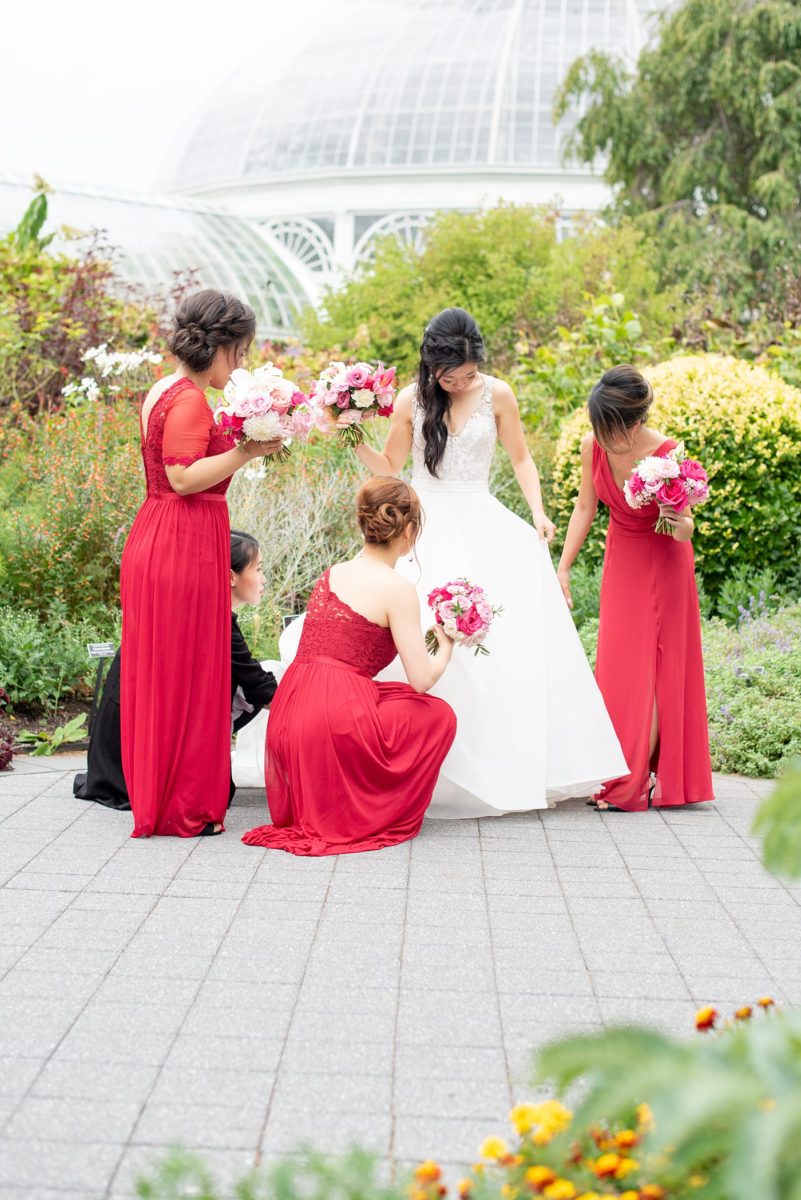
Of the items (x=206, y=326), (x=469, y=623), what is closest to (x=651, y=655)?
(x=469, y=623)

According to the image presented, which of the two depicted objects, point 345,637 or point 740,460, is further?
point 740,460

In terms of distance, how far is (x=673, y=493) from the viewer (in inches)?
215

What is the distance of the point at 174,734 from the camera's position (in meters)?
5.21

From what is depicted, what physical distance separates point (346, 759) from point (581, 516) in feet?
6.12

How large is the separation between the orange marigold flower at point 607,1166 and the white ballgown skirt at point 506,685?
345cm

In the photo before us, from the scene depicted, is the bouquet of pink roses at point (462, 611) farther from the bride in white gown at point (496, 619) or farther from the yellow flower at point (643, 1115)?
the yellow flower at point (643, 1115)

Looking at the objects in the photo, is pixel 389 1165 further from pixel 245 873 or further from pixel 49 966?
pixel 245 873

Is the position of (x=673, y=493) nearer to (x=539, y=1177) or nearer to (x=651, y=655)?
(x=651, y=655)

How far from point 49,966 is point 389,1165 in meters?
1.52

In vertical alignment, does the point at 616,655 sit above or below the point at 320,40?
below

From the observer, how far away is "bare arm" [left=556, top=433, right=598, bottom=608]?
5.99 metres

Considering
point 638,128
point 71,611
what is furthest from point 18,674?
point 638,128

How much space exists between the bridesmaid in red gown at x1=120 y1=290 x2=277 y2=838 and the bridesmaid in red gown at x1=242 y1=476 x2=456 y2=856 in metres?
0.31

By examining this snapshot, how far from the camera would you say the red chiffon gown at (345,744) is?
199 inches
